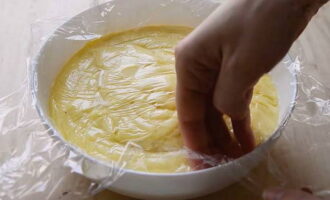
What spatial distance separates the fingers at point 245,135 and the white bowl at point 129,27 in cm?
3

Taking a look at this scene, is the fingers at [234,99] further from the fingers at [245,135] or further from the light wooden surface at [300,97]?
the light wooden surface at [300,97]

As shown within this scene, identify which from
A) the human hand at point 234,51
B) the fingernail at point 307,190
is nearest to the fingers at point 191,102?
the human hand at point 234,51

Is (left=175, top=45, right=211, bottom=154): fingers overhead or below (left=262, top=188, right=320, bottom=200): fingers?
overhead

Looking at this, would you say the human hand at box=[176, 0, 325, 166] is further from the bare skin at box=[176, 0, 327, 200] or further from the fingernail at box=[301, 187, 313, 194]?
the fingernail at box=[301, 187, 313, 194]

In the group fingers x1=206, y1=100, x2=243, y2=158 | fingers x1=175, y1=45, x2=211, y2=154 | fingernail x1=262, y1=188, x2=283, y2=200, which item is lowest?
fingernail x1=262, y1=188, x2=283, y2=200

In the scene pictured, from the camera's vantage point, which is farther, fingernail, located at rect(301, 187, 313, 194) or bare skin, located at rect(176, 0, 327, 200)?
fingernail, located at rect(301, 187, 313, 194)

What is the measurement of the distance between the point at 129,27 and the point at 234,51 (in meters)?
0.41

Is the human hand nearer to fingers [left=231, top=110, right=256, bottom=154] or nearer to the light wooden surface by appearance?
fingers [left=231, top=110, right=256, bottom=154]

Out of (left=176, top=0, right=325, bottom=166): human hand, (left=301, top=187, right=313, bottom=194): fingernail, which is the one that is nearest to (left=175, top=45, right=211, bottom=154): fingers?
(left=176, top=0, right=325, bottom=166): human hand

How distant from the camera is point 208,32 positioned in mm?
458

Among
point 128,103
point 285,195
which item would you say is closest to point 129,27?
point 128,103

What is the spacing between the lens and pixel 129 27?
828 millimetres

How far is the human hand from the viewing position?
0.43 m

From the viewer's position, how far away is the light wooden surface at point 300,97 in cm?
62
